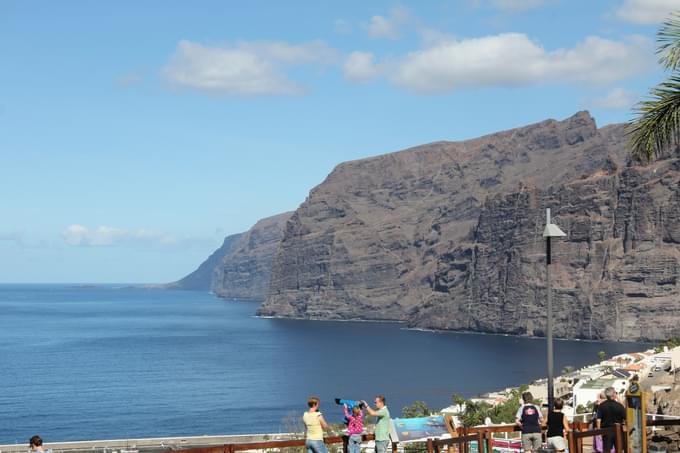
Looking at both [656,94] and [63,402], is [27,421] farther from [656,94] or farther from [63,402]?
[656,94]

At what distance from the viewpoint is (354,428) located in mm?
22672

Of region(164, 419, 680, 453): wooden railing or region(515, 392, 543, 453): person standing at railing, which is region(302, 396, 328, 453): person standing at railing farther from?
region(515, 392, 543, 453): person standing at railing

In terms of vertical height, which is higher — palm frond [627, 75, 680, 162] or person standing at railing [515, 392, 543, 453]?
palm frond [627, 75, 680, 162]

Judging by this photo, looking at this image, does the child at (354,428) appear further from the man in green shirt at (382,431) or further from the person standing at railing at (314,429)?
the person standing at railing at (314,429)

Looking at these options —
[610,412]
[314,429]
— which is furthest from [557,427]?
[314,429]

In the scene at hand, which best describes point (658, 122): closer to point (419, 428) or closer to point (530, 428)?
point (530, 428)

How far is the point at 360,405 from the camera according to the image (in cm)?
2206

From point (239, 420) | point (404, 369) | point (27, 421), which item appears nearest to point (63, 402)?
point (27, 421)

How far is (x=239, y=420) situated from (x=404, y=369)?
2659 inches

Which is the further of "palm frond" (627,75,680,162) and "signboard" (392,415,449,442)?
"signboard" (392,415,449,442)

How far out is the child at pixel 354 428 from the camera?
888 inches

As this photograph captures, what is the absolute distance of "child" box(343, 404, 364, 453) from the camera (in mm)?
22562

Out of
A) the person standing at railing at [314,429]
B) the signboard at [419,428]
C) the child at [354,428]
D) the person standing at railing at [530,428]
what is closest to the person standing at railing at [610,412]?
the person standing at railing at [530,428]

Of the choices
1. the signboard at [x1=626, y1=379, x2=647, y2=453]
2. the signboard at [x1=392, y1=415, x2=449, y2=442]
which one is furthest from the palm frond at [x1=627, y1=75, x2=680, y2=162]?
the signboard at [x1=392, y1=415, x2=449, y2=442]
